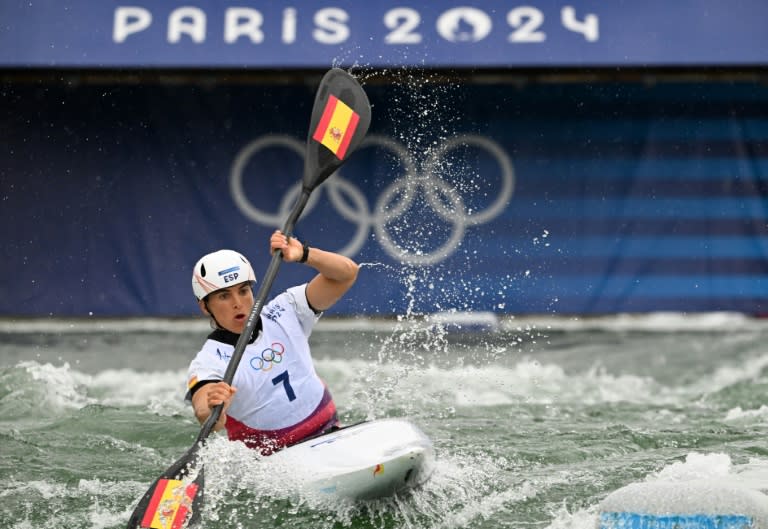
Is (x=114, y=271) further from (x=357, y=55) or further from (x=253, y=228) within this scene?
(x=357, y=55)

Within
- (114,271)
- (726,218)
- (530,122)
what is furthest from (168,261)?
(726,218)

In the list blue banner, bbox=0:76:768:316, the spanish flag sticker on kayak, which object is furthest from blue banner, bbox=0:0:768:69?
the spanish flag sticker on kayak

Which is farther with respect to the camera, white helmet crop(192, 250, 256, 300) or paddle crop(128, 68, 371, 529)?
white helmet crop(192, 250, 256, 300)

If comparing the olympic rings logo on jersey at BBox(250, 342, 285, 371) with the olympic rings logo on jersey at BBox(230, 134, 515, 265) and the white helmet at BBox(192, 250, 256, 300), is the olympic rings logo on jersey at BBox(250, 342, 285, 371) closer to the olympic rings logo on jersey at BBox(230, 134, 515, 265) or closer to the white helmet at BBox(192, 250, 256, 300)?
the white helmet at BBox(192, 250, 256, 300)

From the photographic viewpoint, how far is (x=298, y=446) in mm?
5469

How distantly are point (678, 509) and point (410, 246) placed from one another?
6283mm

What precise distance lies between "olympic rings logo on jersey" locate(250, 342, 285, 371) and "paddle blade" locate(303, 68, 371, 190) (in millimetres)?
1070

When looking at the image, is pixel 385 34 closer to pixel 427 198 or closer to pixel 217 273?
pixel 427 198

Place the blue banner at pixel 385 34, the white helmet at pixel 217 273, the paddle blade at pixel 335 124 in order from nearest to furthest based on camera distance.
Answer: the white helmet at pixel 217 273 < the paddle blade at pixel 335 124 < the blue banner at pixel 385 34

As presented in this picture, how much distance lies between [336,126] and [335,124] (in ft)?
0.04

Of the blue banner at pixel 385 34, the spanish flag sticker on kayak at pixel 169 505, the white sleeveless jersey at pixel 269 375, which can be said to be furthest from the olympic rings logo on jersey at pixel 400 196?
the spanish flag sticker on kayak at pixel 169 505

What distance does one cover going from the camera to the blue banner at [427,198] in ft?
35.2

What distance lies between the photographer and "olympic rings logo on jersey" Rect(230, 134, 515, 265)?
10.8 meters

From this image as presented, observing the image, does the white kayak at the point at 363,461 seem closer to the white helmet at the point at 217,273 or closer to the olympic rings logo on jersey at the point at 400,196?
the white helmet at the point at 217,273
